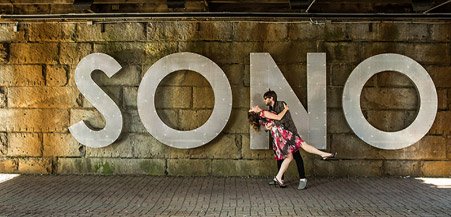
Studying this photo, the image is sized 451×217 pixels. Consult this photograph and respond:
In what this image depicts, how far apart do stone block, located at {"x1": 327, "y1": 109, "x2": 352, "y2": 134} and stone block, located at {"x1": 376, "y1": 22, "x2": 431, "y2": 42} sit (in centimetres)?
165

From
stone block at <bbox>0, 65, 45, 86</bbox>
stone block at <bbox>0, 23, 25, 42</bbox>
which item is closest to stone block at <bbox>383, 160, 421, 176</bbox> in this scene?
stone block at <bbox>0, 65, 45, 86</bbox>

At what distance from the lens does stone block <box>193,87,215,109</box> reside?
9.21m

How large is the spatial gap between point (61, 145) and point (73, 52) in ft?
5.96

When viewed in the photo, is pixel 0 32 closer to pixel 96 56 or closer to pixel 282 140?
pixel 96 56

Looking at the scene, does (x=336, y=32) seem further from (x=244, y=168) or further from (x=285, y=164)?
(x=244, y=168)

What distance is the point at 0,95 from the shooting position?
9383 mm

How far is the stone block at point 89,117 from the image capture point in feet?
30.6

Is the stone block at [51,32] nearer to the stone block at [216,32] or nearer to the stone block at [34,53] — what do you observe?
the stone block at [34,53]

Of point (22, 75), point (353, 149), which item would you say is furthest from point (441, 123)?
point (22, 75)

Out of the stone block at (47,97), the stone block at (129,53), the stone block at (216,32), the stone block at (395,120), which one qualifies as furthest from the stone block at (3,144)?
the stone block at (395,120)

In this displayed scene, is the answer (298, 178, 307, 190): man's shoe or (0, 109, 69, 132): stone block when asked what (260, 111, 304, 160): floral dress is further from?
(0, 109, 69, 132): stone block

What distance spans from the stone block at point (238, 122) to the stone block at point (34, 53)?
11.7 ft

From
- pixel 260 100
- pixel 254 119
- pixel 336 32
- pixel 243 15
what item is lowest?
pixel 254 119

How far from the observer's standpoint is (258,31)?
9.24 meters
